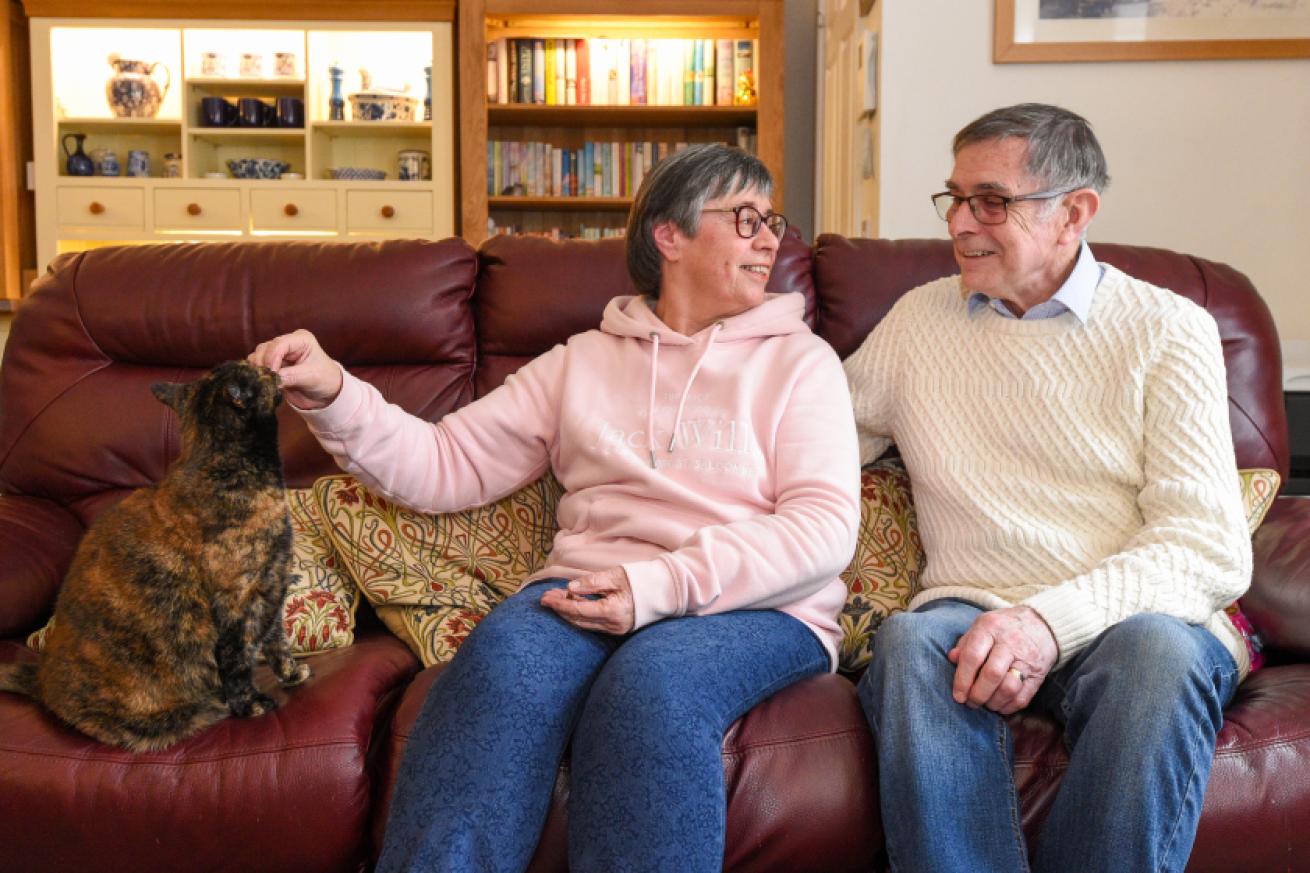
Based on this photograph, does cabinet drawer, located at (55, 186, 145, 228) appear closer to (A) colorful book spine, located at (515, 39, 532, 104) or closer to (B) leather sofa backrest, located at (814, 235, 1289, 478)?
(A) colorful book spine, located at (515, 39, 532, 104)

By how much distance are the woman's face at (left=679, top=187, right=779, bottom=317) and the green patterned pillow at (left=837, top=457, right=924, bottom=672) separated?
0.32 meters

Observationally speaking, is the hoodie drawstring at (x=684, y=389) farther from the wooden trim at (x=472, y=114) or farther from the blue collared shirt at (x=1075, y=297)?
the wooden trim at (x=472, y=114)

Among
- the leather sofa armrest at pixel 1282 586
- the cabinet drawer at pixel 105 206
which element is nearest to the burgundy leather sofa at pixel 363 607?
the leather sofa armrest at pixel 1282 586

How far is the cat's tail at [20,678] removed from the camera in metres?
1.52

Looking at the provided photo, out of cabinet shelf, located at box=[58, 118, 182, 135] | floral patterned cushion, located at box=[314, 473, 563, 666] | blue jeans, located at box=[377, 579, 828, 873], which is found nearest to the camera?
blue jeans, located at box=[377, 579, 828, 873]

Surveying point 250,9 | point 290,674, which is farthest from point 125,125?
point 290,674

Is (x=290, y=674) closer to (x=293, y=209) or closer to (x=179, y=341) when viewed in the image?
(x=179, y=341)

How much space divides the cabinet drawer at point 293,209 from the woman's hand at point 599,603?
3.72 metres

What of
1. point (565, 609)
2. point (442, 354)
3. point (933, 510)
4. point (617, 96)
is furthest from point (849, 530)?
point (617, 96)

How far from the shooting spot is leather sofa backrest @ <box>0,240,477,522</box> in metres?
2.05

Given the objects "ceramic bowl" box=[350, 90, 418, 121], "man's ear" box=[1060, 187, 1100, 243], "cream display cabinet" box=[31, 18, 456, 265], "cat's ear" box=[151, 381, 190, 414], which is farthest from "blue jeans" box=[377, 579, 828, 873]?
"ceramic bowl" box=[350, 90, 418, 121]

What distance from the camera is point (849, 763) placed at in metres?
1.41

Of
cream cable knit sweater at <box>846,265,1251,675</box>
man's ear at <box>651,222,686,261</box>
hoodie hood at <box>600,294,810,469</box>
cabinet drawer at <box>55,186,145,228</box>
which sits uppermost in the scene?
cabinet drawer at <box>55,186,145,228</box>

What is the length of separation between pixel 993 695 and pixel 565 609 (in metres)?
0.50
